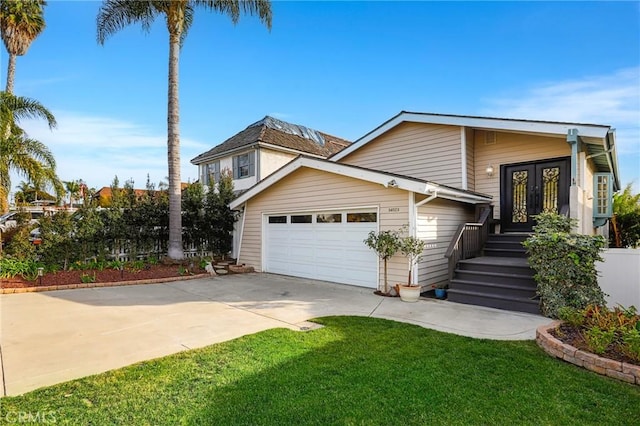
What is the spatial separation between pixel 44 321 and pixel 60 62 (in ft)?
25.8

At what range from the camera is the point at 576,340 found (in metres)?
3.93

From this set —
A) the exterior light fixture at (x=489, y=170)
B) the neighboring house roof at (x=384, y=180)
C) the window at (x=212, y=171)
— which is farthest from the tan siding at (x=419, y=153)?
the window at (x=212, y=171)

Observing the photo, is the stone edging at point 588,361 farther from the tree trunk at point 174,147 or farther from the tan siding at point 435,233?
the tree trunk at point 174,147

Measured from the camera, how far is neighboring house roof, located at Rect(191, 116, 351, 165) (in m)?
17.0

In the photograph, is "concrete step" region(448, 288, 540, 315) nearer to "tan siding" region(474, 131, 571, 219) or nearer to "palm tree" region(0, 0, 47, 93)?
"tan siding" region(474, 131, 571, 219)

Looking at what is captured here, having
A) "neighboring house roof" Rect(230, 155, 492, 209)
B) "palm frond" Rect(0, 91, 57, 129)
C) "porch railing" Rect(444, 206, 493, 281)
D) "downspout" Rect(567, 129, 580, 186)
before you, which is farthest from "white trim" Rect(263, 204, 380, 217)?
"palm frond" Rect(0, 91, 57, 129)

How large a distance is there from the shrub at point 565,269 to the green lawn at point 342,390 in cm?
202

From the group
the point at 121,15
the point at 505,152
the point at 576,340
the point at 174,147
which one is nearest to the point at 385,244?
the point at 576,340

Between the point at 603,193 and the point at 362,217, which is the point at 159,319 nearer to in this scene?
the point at 362,217

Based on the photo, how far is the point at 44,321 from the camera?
17.3ft

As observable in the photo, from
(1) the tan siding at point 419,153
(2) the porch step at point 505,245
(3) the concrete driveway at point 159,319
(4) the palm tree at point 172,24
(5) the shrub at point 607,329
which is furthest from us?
(4) the palm tree at point 172,24

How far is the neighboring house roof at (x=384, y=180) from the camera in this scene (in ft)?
23.4

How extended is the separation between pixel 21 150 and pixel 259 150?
8.98 metres

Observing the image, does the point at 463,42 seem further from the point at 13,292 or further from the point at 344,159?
the point at 13,292
